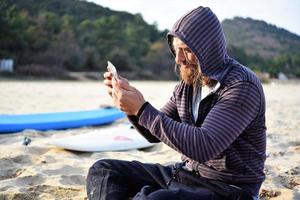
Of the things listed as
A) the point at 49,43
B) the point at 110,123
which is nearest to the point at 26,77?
the point at 49,43

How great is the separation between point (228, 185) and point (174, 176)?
333mm

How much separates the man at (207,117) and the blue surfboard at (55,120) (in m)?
3.37

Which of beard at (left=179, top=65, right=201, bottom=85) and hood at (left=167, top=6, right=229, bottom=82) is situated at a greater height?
hood at (left=167, top=6, right=229, bottom=82)

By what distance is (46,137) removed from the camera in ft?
15.8

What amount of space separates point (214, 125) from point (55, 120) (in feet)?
13.8

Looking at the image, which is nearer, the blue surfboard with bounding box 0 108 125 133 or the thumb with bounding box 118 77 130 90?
the thumb with bounding box 118 77 130 90

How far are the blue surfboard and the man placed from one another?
11.1 ft

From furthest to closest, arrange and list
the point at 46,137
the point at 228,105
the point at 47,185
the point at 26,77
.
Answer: the point at 26,77 < the point at 46,137 < the point at 47,185 < the point at 228,105

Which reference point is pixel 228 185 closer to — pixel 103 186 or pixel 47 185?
pixel 103 186

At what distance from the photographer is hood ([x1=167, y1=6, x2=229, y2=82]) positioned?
5.85 feet

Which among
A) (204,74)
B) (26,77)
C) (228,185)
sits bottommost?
(26,77)

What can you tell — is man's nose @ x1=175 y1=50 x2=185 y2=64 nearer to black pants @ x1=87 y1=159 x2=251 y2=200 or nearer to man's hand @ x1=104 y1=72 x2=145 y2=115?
man's hand @ x1=104 y1=72 x2=145 y2=115

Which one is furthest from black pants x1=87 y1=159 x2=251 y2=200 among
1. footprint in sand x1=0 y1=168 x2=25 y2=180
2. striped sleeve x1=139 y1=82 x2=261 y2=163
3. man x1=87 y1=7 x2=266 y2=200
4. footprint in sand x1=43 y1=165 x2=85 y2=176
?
footprint in sand x1=0 y1=168 x2=25 y2=180

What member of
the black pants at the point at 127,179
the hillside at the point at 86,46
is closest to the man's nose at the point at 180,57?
the black pants at the point at 127,179
